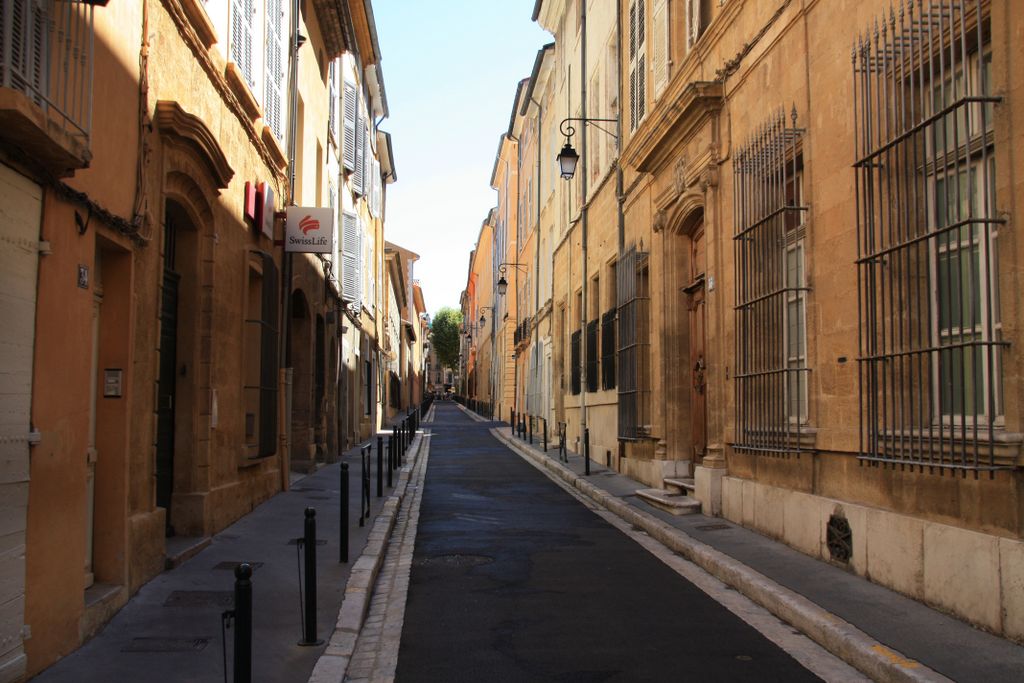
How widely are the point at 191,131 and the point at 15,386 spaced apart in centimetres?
361

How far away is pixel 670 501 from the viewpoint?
12.0 m

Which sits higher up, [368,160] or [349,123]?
[368,160]

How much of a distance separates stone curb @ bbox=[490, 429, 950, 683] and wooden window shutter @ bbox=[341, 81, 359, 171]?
12454 millimetres

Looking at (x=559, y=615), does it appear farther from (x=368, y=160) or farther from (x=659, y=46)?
(x=368, y=160)

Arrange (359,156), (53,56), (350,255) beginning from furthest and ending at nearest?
(359,156) < (350,255) < (53,56)

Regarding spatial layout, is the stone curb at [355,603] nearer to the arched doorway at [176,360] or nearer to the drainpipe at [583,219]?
the arched doorway at [176,360]

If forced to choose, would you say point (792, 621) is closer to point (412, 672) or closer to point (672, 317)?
point (412, 672)

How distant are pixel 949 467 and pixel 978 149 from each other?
210 centimetres

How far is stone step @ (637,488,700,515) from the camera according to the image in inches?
459

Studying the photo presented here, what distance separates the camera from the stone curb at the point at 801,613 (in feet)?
16.1

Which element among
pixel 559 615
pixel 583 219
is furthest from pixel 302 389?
pixel 559 615

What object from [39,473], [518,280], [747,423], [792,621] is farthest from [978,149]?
[518,280]

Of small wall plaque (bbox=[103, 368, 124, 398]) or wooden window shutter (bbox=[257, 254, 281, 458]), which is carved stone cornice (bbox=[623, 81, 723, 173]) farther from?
small wall plaque (bbox=[103, 368, 124, 398])

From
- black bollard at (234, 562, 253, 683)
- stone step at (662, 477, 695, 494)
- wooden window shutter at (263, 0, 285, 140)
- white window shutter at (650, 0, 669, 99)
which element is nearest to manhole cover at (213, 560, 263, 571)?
black bollard at (234, 562, 253, 683)
